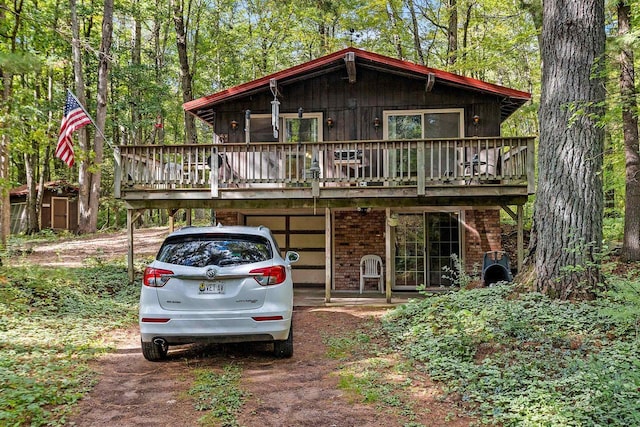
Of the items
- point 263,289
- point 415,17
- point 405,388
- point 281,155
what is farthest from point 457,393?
point 415,17

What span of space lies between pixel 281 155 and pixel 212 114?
4.16m

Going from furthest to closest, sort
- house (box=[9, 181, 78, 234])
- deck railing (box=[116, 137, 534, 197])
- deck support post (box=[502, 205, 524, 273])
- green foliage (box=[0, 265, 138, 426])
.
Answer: house (box=[9, 181, 78, 234]), deck support post (box=[502, 205, 524, 273]), deck railing (box=[116, 137, 534, 197]), green foliage (box=[0, 265, 138, 426])

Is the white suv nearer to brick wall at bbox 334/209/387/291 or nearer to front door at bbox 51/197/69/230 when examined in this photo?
brick wall at bbox 334/209/387/291

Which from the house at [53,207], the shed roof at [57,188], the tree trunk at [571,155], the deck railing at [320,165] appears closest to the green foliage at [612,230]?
the deck railing at [320,165]

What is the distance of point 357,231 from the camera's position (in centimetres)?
1213

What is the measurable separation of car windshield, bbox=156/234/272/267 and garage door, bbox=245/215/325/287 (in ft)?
24.6

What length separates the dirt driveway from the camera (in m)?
3.85

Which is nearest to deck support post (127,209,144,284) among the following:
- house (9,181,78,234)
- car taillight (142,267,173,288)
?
car taillight (142,267,173,288)

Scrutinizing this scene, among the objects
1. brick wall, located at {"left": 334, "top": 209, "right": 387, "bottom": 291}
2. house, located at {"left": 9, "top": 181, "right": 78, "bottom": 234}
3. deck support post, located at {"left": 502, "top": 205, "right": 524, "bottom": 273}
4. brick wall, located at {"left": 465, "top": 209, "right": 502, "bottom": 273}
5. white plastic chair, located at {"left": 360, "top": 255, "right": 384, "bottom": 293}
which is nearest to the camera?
deck support post, located at {"left": 502, "top": 205, "right": 524, "bottom": 273}

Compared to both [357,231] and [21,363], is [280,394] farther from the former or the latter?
[357,231]

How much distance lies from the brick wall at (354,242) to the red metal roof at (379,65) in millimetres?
3751

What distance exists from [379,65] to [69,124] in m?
7.67

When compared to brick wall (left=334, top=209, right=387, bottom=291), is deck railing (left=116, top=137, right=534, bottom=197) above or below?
above

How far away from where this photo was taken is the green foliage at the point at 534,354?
3525 mm
